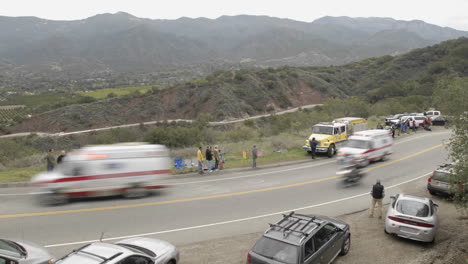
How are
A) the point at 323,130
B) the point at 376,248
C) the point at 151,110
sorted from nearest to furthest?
the point at 376,248, the point at 323,130, the point at 151,110

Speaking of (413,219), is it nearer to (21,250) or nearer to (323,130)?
(21,250)

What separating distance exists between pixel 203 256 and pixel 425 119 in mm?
34291

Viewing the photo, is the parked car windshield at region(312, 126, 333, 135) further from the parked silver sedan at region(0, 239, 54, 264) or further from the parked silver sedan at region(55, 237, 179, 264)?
the parked silver sedan at region(0, 239, 54, 264)

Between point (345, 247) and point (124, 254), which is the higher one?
point (124, 254)

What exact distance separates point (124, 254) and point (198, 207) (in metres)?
7.02

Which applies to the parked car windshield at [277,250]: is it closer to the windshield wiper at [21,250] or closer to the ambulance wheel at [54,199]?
the windshield wiper at [21,250]

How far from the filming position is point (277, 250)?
323 inches

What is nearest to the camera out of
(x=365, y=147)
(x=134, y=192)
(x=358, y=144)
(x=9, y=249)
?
(x=9, y=249)

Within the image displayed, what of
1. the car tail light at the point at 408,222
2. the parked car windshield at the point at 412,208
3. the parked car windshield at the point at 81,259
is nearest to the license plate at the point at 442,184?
the parked car windshield at the point at 412,208

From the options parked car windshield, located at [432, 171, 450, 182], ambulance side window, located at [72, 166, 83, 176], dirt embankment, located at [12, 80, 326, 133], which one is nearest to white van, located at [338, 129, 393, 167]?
parked car windshield, located at [432, 171, 450, 182]

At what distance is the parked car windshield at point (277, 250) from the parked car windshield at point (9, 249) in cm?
530

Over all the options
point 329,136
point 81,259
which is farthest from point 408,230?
point 329,136

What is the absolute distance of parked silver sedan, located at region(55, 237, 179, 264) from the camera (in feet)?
22.3

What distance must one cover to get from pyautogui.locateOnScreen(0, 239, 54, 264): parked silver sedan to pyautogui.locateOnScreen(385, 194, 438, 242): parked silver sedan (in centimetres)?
1010
